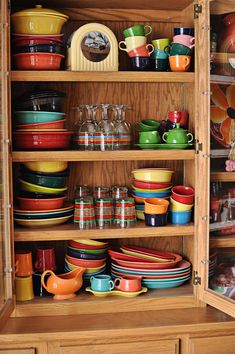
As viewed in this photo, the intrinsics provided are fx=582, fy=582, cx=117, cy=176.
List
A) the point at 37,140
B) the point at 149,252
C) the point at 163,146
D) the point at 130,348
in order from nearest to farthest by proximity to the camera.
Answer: the point at 130,348
the point at 37,140
the point at 163,146
the point at 149,252

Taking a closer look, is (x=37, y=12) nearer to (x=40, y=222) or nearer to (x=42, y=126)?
(x=42, y=126)

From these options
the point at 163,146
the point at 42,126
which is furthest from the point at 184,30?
the point at 42,126

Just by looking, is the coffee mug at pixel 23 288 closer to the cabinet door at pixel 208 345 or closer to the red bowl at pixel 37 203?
the red bowl at pixel 37 203

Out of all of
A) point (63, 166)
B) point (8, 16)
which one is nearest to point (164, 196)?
point (63, 166)

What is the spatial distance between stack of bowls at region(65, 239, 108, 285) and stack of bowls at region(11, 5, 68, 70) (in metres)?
0.75

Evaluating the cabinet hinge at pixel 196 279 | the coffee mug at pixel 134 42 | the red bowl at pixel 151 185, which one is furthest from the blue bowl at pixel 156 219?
the coffee mug at pixel 134 42

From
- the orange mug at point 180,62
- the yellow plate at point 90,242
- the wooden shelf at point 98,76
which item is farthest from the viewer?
the yellow plate at point 90,242

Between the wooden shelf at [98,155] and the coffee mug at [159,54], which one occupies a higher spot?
the coffee mug at [159,54]

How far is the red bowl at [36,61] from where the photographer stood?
2.29 meters

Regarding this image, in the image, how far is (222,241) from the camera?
2.34 metres

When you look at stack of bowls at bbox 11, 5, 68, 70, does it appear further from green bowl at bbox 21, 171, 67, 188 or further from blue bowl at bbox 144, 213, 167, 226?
blue bowl at bbox 144, 213, 167, 226

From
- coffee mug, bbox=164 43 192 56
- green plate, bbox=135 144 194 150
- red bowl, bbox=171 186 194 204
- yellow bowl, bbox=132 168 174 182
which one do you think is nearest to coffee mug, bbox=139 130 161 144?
green plate, bbox=135 144 194 150

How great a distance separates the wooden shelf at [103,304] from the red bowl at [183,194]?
1.27 ft

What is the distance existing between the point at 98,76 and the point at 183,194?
0.63m
